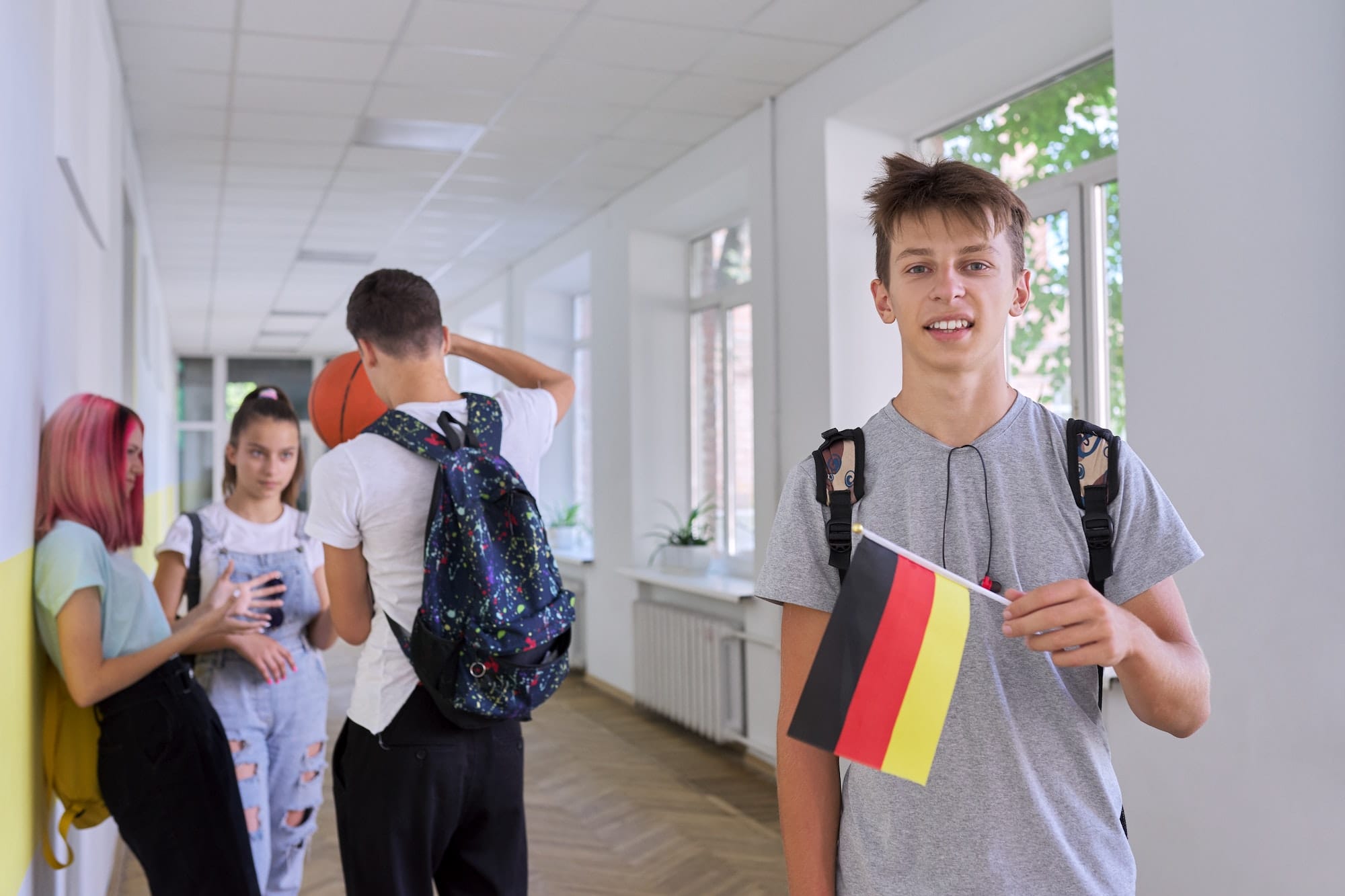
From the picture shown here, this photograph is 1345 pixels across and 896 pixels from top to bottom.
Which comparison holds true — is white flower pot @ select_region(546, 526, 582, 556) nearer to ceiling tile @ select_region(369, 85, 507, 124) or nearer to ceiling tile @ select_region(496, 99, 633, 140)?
ceiling tile @ select_region(496, 99, 633, 140)

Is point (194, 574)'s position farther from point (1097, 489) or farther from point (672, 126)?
point (672, 126)

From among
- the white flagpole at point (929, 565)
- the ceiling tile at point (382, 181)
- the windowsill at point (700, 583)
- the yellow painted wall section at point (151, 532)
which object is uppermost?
the ceiling tile at point (382, 181)

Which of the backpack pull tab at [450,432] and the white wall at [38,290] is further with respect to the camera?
the backpack pull tab at [450,432]

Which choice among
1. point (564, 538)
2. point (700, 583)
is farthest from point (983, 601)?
point (564, 538)

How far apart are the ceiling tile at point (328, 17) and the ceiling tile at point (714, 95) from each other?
133 cm

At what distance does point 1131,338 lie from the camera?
3.00 m

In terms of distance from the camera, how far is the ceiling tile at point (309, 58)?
13.7 feet

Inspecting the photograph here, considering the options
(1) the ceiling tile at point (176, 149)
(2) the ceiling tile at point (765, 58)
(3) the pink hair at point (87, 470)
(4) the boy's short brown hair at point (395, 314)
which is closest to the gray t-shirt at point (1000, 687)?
(4) the boy's short brown hair at point (395, 314)

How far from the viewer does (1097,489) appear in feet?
3.82

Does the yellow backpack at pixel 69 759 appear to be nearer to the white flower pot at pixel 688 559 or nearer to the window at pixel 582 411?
the white flower pot at pixel 688 559

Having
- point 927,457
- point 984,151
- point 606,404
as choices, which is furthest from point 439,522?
point 606,404

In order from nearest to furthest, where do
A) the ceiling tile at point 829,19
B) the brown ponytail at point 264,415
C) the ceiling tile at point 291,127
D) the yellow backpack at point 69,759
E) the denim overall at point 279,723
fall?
1. the yellow backpack at point 69,759
2. the denim overall at point 279,723
3. the brown ponytail at point 264,415
4. the ceiling tile at point 829,19
5. the ceiling tile at point 291,127

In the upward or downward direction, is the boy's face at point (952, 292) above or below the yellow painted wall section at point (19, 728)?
above

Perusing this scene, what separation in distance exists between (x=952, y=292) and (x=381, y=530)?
1164 millimetres
